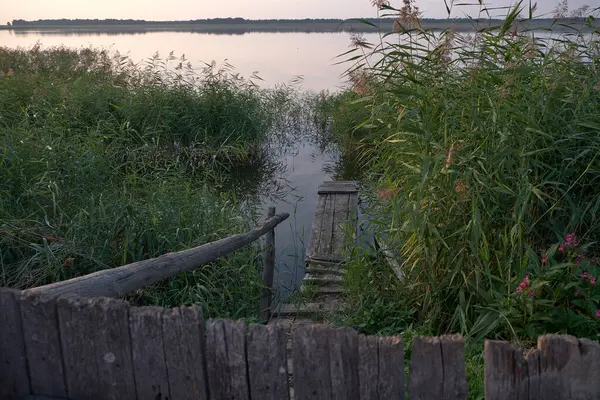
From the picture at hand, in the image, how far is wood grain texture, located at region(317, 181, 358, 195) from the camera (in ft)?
28.1

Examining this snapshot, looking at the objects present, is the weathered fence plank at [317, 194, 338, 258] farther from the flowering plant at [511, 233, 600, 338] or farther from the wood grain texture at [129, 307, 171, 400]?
the wood grain texture at [129, 307, 171, 400]

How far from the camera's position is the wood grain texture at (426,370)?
1.83 meters

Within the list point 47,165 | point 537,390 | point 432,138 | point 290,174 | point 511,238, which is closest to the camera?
point 537,390

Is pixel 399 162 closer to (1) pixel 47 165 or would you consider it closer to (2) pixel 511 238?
(2) pixel 511 238

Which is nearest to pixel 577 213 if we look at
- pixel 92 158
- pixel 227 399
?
pixel 227 399

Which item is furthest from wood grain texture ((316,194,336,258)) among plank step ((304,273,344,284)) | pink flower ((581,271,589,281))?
pink flower ((581,271,589,281))

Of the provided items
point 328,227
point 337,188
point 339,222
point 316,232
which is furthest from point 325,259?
point 337,188

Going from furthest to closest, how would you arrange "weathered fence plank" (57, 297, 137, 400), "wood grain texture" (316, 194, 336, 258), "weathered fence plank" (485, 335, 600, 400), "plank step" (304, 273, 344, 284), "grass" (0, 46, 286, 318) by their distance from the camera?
"wood grain texture" (316, 194, 336, 258), "plank step" (304, 273, 344, 284), "grass" (0, 46, 286, 318), "weathered fence plank" (57, 297, 137, 400), "weathered fence plank" (485, 335, 600, 400)

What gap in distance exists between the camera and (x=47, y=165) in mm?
5574

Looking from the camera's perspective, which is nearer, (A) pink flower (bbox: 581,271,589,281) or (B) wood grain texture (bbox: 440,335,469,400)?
(B) wood grain texture (bbox: 440,335,469,400)

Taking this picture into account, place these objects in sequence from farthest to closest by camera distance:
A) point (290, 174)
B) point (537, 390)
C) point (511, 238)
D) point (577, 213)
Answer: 1. point (290, 174)
2. point (577, 213)
3. point (511, 238)
4. point (537, 390)

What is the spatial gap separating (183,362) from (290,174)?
8.93 metres

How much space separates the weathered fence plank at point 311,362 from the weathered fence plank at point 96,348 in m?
0.59

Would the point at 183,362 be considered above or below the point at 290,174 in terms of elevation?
above
